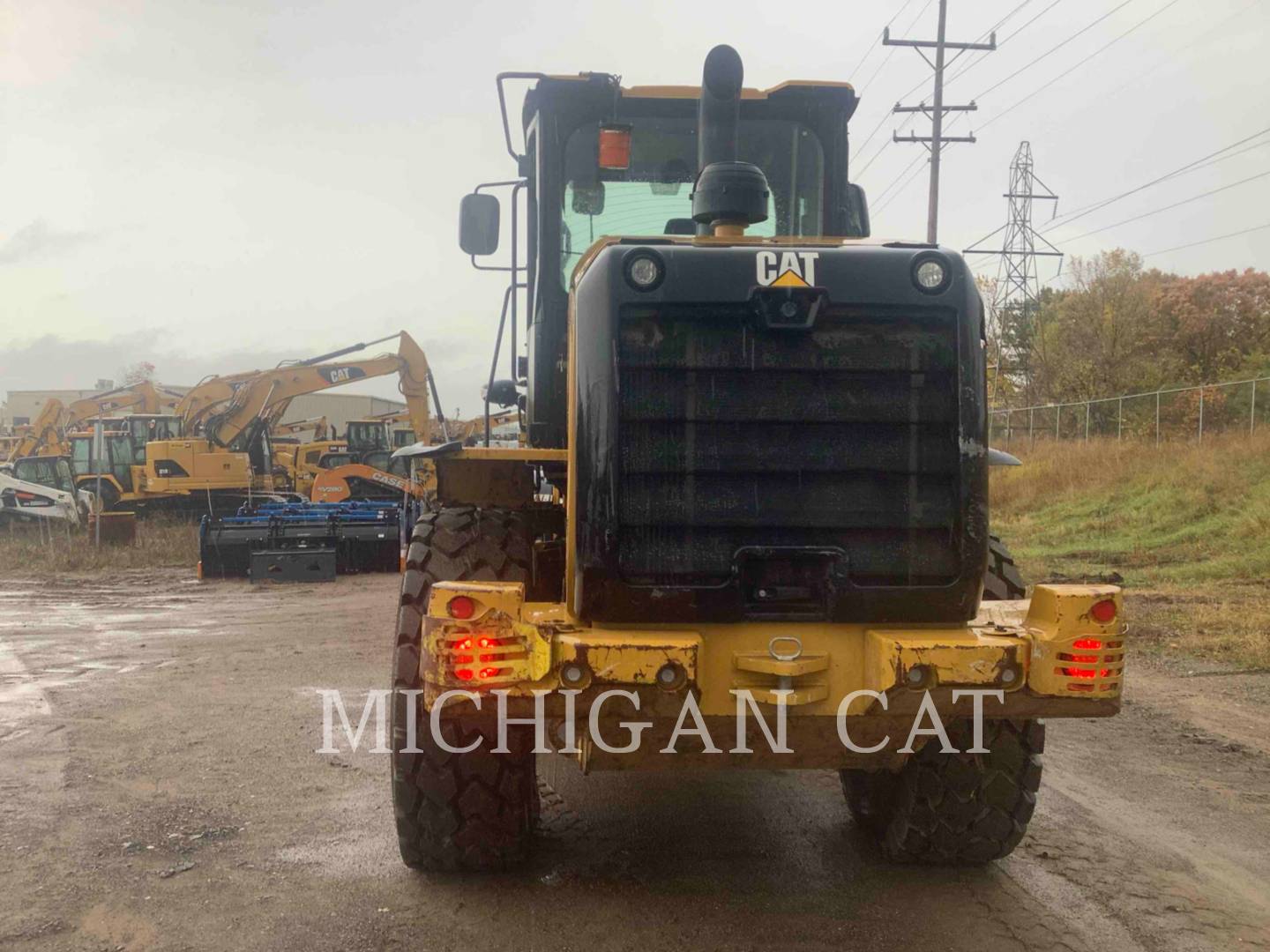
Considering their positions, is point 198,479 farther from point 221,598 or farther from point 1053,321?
Result: point 1053,321

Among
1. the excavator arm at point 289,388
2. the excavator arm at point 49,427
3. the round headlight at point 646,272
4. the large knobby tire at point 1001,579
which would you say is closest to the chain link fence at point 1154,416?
the excavator arm at point 289,388

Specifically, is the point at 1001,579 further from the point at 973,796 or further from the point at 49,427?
the point at 49,427

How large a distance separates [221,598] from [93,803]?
30.1 ft

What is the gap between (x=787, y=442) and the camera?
11.1ft

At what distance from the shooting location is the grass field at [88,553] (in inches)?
691

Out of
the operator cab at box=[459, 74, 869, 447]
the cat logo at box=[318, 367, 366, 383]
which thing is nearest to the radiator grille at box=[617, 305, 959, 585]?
the operator cab at box=[459, 74, 869, 447]

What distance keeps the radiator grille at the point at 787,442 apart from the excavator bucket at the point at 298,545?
42.0 feet

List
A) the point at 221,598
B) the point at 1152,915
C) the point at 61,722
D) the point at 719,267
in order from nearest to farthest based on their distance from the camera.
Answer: the point at 719,267 < the point at 1152,915 < the point at 61,722 < the point at 221,598

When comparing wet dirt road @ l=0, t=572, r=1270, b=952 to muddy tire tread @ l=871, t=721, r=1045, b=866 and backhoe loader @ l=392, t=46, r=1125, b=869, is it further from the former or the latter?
backhoe loader @ l=392, t=46, r=1125, b=869

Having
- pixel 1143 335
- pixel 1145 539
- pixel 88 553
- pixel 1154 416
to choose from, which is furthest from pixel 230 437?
pixel 1143 335

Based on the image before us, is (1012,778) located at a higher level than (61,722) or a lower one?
higher

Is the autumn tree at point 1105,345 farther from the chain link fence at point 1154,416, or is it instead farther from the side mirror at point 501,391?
the side mirror at point 501,391

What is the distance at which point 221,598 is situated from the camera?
44.8 ft

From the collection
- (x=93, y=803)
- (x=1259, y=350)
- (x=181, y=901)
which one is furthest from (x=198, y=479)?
(x=1259, y=350)
